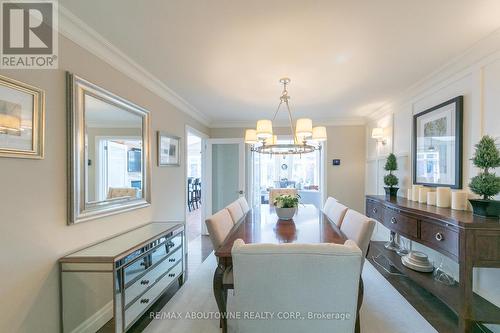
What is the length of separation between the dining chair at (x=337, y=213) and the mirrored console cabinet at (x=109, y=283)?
72.1 inches

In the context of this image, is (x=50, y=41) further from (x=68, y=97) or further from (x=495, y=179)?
(x=495, y=179)

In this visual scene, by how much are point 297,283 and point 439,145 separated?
2.47 metres

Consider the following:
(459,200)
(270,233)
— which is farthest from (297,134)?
(459,200)

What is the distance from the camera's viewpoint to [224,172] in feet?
16.4

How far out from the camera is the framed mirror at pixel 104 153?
68.6 inches

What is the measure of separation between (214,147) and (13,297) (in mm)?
3835

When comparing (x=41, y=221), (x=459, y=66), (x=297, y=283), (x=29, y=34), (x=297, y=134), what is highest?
(x=459, y=66)

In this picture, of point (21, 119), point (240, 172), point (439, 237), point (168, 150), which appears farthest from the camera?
point (240, 172)

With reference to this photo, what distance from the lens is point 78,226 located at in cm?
178

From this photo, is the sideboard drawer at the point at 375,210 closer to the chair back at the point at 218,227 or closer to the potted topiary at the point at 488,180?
the potted topiary at the point at 488,180

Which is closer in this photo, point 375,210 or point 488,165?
point 488,165

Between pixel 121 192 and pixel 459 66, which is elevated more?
pixel 459 66

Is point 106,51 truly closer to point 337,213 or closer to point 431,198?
point 337,213

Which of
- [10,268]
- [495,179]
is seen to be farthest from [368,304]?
[10,268]
